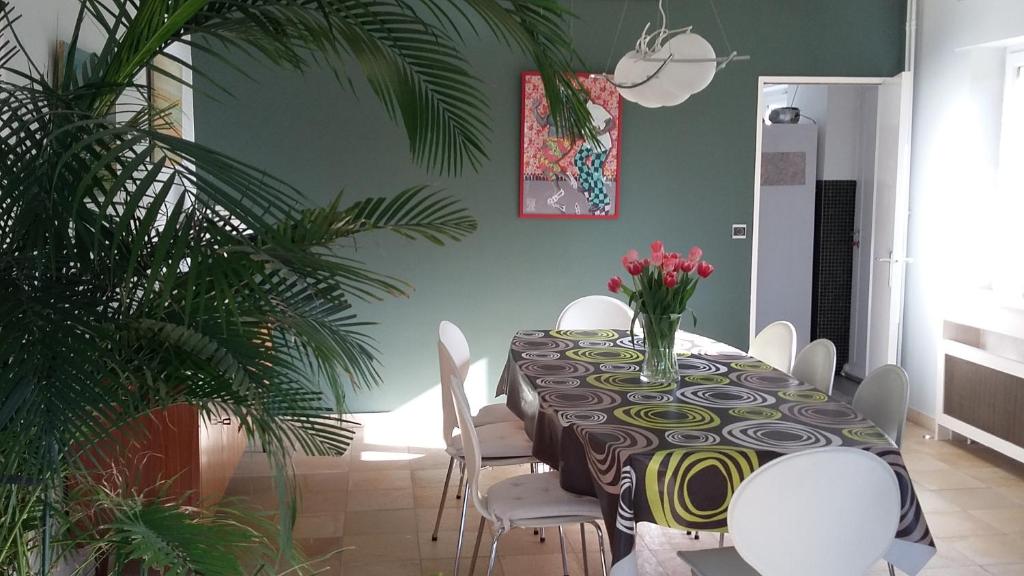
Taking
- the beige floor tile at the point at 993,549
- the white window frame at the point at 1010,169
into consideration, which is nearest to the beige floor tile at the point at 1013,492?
the beige floor tile at the point at 993,549

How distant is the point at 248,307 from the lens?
1502 mm

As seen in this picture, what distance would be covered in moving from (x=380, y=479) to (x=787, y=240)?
365 centimetres

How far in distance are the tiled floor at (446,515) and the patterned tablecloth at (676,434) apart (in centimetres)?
61

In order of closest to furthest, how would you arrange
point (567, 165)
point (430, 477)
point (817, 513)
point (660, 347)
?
point (817, 513)
point (660, 347)
point (430, 477)
point (567, 165)

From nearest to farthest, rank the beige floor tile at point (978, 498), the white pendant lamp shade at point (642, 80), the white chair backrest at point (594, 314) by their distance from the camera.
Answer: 1. the white pendant lamp shade at point (642, 80)
2. the beige floor tile at point (978, 498)
3. the white chair backrest at point (594, 314)

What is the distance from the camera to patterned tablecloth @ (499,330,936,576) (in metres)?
2.37

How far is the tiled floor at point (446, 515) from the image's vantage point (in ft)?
11.3

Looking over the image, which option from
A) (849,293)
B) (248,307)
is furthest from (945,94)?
(248,307)

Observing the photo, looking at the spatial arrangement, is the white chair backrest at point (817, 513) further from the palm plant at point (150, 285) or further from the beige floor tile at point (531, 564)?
the beige floor tile at point (531, 564)

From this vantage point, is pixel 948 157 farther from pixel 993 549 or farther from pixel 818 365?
pixel 993 549

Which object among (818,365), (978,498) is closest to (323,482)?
(818,365)

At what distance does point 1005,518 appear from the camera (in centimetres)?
389

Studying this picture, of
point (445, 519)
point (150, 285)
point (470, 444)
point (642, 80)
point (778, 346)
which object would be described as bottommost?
point (445, 519)

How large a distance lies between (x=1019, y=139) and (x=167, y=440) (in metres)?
4.23
